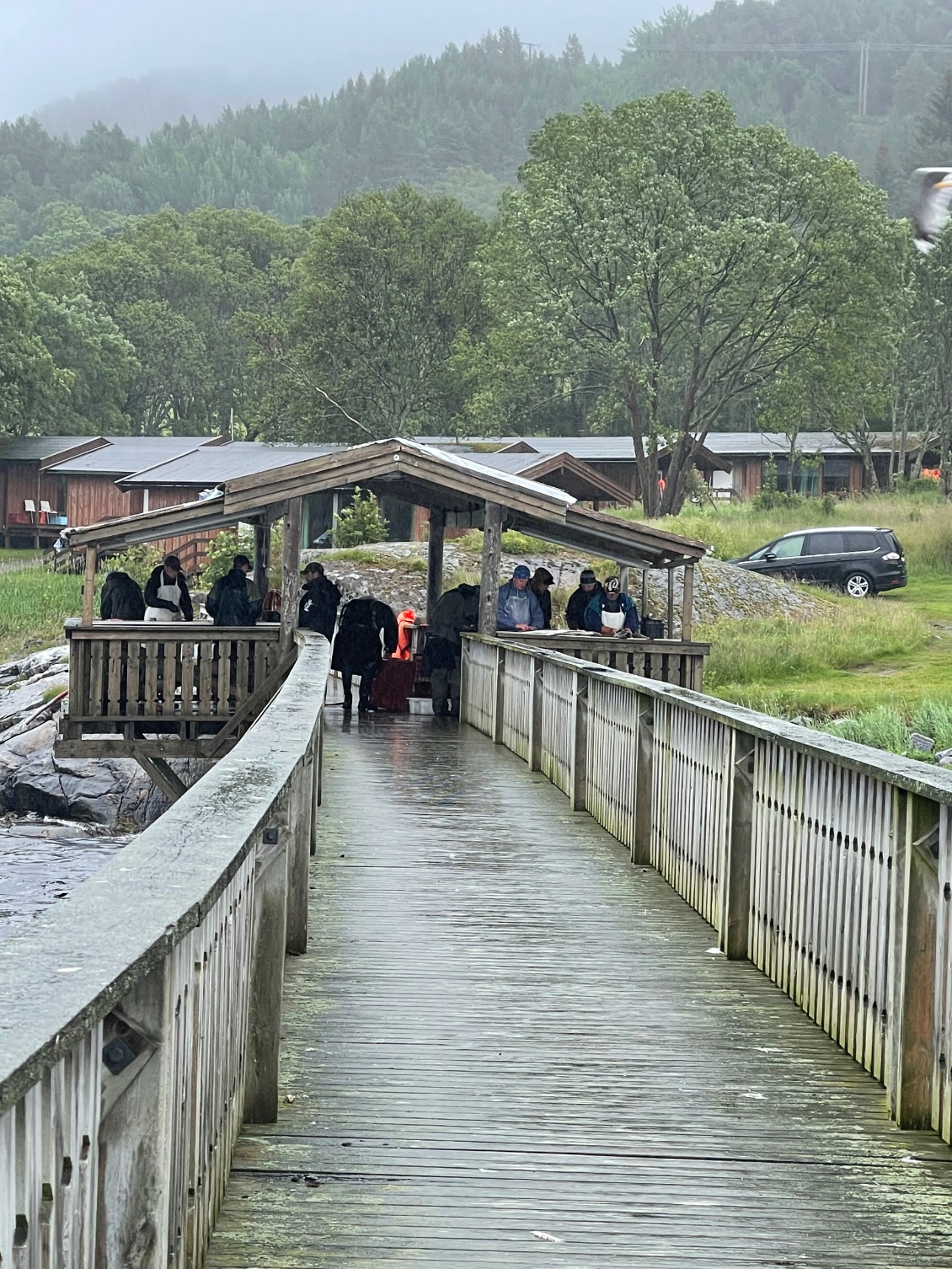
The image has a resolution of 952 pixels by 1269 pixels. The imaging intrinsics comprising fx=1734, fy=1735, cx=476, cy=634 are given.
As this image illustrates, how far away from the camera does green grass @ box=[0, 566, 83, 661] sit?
133 feet

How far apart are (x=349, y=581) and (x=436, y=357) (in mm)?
40559

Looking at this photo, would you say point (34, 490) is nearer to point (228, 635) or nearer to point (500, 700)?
point (228, 635)

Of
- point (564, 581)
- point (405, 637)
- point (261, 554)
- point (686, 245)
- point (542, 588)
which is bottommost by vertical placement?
point (405, 637)

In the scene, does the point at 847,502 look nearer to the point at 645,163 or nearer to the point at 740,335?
the point at 740,335

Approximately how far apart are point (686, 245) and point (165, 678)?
110ft

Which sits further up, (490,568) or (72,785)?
(490,568)

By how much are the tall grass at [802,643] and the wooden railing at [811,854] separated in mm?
19104

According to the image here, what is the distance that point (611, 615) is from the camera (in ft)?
72.6

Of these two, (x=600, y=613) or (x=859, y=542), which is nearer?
(x=600, y=613)

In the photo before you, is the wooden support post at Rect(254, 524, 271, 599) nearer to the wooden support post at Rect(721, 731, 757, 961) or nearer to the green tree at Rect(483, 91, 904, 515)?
the wooden support post at Rect(721, 731, 757, 961)

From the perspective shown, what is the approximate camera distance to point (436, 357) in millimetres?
75000

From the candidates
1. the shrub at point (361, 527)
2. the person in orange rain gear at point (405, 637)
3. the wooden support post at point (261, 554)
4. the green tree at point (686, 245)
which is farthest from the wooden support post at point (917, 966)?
the green tree at point (686, 245)

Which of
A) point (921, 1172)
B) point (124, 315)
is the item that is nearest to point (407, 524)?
point (124, 315)

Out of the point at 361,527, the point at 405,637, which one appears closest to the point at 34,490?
the point at 361,527
